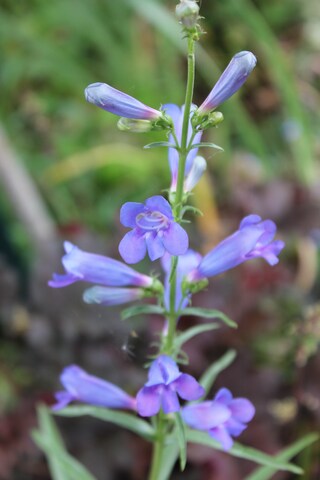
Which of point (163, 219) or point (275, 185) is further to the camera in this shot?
point (275, 185)

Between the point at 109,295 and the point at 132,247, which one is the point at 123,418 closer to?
the point at 109,295

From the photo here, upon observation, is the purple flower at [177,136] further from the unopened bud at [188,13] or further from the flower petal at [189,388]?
the flower petal at [189,388]

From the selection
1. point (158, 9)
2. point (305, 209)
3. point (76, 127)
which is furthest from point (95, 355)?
point (76, 127)

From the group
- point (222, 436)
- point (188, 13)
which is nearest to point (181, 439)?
point (222, 436)

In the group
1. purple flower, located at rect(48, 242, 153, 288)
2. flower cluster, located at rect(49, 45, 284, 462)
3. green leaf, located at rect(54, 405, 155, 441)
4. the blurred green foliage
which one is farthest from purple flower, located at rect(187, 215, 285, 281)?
the blurred green foliage

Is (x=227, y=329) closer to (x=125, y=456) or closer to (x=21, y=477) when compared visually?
(x=125, y=456)

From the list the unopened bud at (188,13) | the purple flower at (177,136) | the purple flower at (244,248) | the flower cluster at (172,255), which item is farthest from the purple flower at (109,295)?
the unopened bud at (188,13)

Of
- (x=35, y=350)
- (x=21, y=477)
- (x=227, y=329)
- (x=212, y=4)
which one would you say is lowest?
(x=21, y=477)
